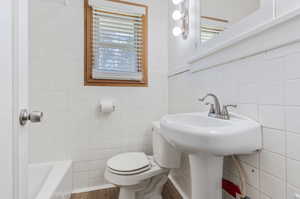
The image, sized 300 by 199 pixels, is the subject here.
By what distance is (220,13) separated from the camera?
39.8 inches

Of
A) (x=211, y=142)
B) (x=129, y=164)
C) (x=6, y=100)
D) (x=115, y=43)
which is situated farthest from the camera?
(x=115, y=43)

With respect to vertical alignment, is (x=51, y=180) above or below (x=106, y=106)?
below

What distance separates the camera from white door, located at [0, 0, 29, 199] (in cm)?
40

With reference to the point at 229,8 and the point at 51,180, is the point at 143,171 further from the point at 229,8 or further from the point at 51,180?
the point at 229,8

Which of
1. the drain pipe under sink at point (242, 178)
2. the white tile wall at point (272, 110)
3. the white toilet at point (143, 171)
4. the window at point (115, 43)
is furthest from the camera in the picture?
the window at point (115, 43)

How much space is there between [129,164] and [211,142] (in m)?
0.87

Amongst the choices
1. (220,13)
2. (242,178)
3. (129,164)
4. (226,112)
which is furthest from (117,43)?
(242,178)

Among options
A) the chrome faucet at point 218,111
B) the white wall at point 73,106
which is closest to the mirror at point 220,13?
the chrome faucet at point 218,111

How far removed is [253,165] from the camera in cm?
72

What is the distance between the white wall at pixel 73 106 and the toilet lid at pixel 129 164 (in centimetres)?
31

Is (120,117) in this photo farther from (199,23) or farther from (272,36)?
(272,36)

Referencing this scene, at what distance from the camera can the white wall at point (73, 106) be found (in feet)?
4.69

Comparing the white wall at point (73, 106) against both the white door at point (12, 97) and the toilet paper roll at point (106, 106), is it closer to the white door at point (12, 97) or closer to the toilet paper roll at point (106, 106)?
the toilet paper roll at point (106, 106)

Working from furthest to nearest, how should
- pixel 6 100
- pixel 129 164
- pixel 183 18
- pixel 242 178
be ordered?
1. pixel 183 18
2. pixel 129 164
3. pixel 242 178
4. pixel 6 100
